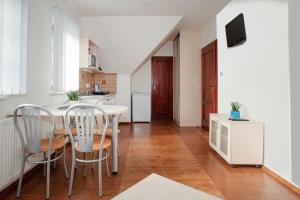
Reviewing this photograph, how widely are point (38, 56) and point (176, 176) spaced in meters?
2.34

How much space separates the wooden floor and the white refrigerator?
102 inches

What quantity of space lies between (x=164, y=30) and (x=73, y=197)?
4020mm

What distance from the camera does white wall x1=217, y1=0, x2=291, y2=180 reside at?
2.05 m

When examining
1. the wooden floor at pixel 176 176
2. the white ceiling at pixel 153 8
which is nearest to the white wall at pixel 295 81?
the wooden floor at pixel 176 176

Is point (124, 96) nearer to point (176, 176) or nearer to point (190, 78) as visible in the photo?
point (190, 78)

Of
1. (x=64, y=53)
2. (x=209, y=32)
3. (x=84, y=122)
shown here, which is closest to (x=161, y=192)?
(x=84, y=122)

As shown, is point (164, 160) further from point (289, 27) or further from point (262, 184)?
point (289, 27)

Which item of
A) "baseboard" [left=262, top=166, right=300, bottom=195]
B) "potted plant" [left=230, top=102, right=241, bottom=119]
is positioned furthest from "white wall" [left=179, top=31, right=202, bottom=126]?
"baseboard" [left=262, top=166, right=300, bottom=195]

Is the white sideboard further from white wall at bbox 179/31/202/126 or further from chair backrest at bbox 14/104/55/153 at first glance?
white wall at bbox 179/31/202/126

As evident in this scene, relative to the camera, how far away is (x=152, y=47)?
5.03 m

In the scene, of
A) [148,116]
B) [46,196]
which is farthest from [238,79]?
[148,116]

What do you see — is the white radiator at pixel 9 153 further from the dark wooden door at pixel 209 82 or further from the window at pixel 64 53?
the dark wooden door at pixel 209 82

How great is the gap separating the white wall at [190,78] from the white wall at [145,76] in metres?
1.47

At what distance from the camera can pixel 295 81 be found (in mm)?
1945
